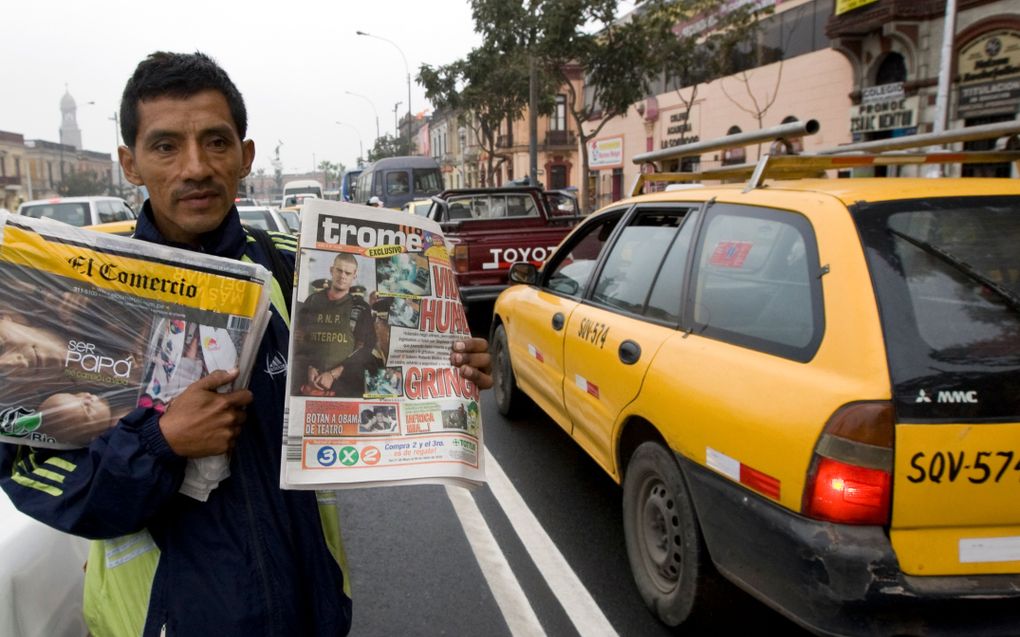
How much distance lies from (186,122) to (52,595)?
1235 mm

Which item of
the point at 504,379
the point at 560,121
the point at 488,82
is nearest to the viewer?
the point at 504,379

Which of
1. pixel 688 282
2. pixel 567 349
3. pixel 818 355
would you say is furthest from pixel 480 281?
pixel 818 355

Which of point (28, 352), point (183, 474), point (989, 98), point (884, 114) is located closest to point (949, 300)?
point (183, 474)

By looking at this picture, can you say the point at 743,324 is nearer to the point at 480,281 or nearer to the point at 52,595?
the point at 52,595

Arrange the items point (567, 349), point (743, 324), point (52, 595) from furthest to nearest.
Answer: point (567, 349)
point (743, 324)
point (52, 595)

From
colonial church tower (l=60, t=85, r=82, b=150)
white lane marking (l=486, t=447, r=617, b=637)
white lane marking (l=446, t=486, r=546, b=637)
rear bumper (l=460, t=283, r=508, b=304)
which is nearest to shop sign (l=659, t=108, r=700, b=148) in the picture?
rear bumper (l=460, t=283, r=508, b=304)

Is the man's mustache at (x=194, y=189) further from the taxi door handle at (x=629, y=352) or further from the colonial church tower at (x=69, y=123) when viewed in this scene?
the colonial church tower at (x=69, y=123)

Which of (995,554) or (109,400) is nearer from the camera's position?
(109,400)

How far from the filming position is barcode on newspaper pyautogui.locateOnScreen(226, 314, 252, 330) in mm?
1358

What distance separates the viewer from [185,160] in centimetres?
148

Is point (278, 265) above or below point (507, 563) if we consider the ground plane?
above

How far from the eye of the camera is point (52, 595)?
1890mm

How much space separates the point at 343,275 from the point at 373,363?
0.59 feet

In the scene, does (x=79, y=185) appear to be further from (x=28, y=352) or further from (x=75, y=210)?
(x=28, y=352)
